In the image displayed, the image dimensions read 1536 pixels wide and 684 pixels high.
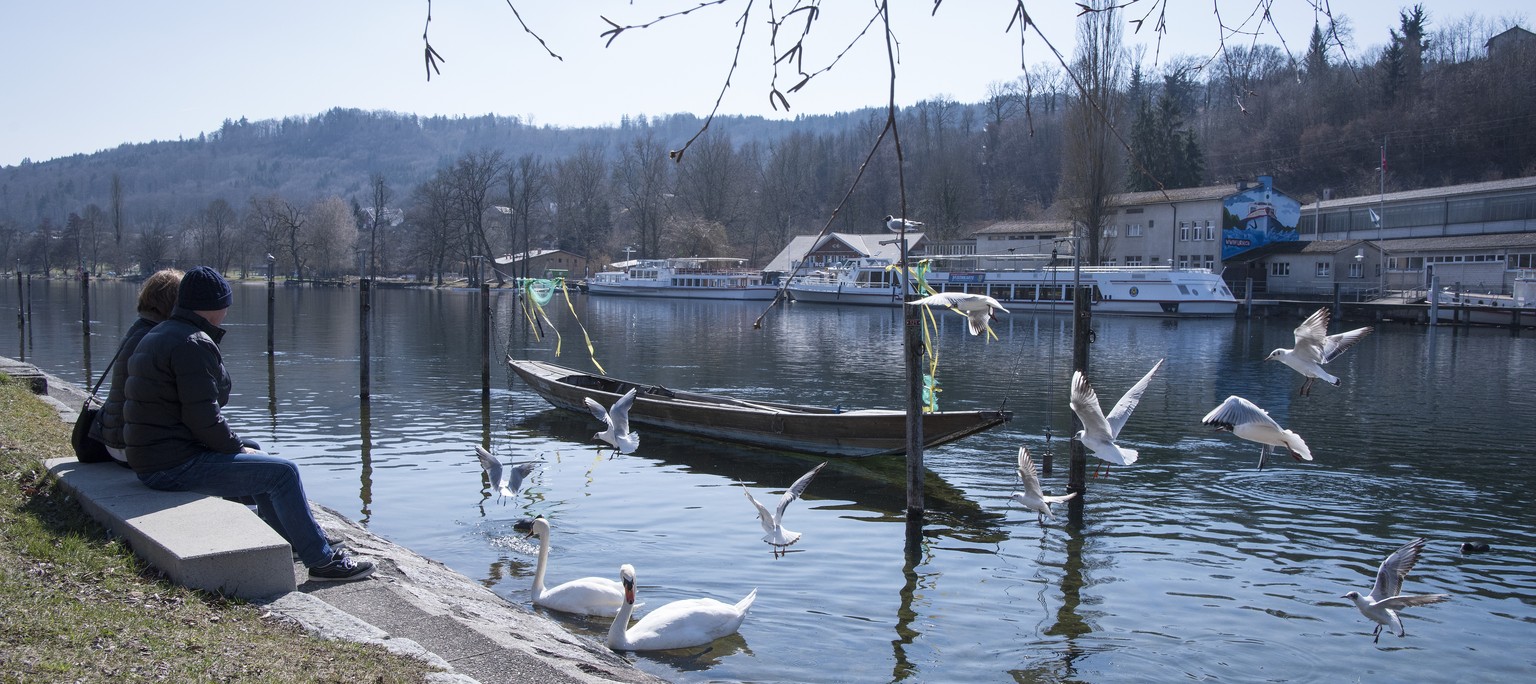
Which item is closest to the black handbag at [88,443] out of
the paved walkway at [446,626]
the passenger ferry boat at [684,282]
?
the paved walkway at [446,626]

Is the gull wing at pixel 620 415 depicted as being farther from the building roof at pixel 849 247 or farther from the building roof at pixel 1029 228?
the building roof at pixel 849 247

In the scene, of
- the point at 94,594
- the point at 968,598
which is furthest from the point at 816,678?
the point at 94,594

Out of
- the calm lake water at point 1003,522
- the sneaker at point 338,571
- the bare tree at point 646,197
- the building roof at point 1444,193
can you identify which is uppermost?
the bare tree at point 646,197

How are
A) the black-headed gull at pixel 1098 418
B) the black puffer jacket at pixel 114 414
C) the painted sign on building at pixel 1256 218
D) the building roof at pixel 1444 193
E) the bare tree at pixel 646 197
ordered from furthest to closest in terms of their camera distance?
the bare tree at pixel 646 197
the painted sign on building at pixel 1256 218
the building roof at pixel 1444 193
the black-headed gull at pixel 1098 418
the black puffer jacket at pixel 114 414

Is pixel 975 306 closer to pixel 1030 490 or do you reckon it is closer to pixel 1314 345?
pixel 1030 490

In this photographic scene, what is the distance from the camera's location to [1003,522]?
13805 millimetres

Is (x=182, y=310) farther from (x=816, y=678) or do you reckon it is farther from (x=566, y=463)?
(x=566, y=463)

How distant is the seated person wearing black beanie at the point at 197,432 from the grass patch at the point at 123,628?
610mm

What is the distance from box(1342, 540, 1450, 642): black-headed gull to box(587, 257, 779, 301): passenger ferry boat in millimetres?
77026

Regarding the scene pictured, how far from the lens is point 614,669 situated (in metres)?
7.03

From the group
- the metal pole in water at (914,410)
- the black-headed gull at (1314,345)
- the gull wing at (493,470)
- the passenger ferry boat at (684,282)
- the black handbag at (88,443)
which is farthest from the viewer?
the passenger ferry boat at (684,282)

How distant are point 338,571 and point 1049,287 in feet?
232

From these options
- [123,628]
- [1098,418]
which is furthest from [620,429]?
[123,628]

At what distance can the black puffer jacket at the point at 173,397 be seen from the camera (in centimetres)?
654
